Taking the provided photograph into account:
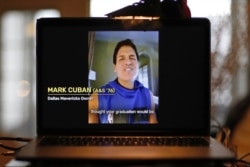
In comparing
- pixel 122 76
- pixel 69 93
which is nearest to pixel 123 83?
pixel 122 76

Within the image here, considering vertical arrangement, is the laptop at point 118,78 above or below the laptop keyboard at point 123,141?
above

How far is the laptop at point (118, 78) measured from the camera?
0.82 metres

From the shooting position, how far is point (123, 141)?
2.44ft

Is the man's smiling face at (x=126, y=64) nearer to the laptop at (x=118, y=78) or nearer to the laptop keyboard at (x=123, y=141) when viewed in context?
the laptop at (x=118, y=78)

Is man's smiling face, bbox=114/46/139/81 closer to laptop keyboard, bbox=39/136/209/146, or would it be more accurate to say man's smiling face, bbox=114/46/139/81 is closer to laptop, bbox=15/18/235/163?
laptop, bbox=15/18/235/163

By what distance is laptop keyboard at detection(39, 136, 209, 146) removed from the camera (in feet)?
2.34

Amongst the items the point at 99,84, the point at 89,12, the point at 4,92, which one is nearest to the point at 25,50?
the point at 4,92

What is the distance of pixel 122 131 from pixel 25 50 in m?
2.01

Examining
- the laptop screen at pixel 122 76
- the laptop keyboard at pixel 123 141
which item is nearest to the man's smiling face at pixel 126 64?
the laptop screen at pixel 122 76

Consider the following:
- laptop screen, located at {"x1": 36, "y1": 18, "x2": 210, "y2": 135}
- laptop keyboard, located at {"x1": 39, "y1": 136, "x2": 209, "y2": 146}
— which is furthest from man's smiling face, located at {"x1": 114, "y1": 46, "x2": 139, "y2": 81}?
laptop keyboard, located at {"x1": 39, "y1": 136, "x2": 209, "y2": 146}

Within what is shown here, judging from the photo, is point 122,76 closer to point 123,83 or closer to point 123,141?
point 123,83

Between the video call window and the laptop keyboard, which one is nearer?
the laptop keyboard

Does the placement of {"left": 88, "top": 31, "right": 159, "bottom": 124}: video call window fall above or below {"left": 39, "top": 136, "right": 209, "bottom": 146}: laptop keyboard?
above

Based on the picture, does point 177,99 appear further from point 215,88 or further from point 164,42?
point 215,88
